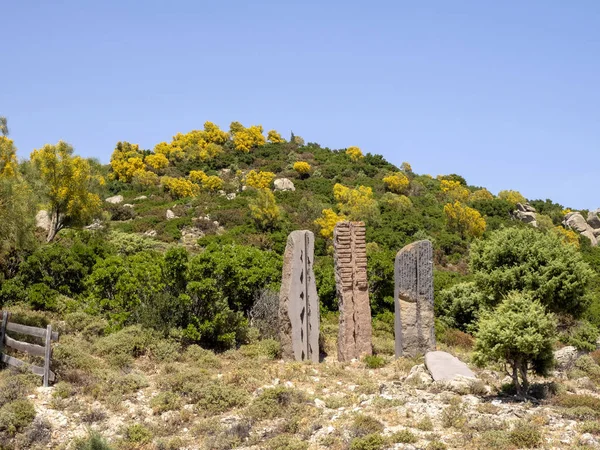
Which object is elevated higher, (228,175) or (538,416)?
(228,175)

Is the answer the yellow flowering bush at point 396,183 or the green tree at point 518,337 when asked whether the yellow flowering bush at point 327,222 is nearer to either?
the yellow flowering bush at point 396,183

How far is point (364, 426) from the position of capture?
9.98 meters

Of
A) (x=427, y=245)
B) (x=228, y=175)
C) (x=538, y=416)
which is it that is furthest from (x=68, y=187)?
(x=228, y=175)

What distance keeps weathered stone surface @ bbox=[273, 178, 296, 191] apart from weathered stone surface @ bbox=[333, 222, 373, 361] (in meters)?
40.8

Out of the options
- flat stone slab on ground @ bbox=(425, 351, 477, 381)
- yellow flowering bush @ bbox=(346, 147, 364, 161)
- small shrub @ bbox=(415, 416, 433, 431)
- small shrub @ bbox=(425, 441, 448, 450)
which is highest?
yellow flowering bush @ bbox=(346, 147, 364, 161)

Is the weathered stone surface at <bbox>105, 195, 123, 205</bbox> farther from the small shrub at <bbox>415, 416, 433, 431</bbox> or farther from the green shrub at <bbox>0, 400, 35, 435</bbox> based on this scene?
the small shrub at <bbox>415, 416, 433, 431</bbox>

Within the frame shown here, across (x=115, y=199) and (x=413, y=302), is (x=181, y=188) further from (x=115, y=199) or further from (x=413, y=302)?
(x=413, y=302)

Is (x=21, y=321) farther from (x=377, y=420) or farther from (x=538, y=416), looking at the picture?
(x=538, y=416)

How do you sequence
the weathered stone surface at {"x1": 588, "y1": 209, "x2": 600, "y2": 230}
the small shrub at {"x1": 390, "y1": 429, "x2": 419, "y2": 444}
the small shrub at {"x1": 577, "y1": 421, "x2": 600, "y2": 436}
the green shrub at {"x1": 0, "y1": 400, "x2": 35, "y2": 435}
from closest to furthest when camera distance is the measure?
the small shrub at {"x1": 390, "y1": 429, "x2": 419, "y2": 444}
the small shrub at {"x1": 577, "y1": 421, "x2": 600, "y2": 436}
the green shrub at {"x1": 0, "y1": 400, "x2": 35, "y2": 435}
the weathered stone surface at {"x1": 588, "y1": 209, "x2": 600, "y2": 230}

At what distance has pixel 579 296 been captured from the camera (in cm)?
1717

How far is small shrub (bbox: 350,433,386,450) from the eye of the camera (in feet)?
30.0

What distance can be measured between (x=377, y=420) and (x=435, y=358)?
3.83 meters

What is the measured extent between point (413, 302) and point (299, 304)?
9.41 feet

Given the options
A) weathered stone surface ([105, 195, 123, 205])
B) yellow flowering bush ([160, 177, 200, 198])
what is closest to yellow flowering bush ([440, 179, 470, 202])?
yellow flowering bush ([160, 177, 200, 198])
